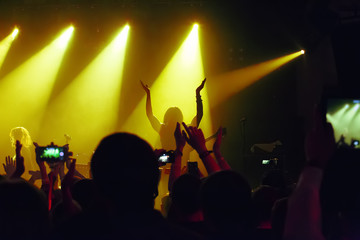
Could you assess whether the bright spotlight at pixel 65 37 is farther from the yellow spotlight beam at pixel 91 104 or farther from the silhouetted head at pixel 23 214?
the silhouetted head at pixel 23 214

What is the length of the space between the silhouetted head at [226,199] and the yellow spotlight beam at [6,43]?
838 centimetres

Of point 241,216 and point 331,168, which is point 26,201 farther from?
point 331,168

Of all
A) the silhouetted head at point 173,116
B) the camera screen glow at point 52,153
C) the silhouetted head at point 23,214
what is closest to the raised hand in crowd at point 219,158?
the camera screen glow at point 52,153

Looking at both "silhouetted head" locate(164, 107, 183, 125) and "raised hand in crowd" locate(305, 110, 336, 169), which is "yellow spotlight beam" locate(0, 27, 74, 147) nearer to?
"silhouetted head" locate(164, 107, 183, 125)

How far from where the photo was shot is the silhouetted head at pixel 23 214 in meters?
1.44

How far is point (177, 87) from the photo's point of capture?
848 centimetres

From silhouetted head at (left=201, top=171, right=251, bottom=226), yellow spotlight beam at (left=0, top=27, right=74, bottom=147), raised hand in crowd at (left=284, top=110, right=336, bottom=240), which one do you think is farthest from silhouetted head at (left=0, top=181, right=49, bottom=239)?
yellow spotlight beam at (left=0, top=27, right=74, bottom=147)

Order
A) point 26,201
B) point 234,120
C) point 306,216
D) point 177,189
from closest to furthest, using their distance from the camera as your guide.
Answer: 1. point 306,216
2. point 26,201
3. point 177,189
4. point 234,120

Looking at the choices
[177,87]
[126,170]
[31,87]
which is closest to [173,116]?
[177,87]

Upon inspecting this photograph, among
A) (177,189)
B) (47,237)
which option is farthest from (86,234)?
(177,189)

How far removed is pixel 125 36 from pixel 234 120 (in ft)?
9.66

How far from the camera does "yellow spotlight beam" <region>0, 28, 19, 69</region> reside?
883 centimetres

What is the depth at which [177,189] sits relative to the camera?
2.02 m

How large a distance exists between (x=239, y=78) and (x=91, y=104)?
324cm
